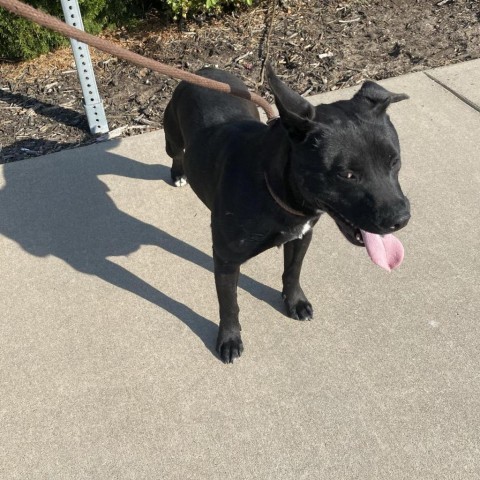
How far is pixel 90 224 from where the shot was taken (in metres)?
4.14

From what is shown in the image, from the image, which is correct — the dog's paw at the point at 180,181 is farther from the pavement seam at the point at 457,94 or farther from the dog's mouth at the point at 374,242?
the pavement seam at the point at 457,94

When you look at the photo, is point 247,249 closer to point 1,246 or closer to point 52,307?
point 52,307

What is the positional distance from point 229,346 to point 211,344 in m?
0.15

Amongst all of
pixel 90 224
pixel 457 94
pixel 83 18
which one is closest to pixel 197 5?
pixel 83 18

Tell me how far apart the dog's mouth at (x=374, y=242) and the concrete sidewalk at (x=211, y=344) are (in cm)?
84

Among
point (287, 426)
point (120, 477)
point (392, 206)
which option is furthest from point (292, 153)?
point (120, 477)

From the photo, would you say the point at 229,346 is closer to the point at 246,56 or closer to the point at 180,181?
the point at 180,181

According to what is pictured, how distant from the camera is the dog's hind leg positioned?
3.90 m

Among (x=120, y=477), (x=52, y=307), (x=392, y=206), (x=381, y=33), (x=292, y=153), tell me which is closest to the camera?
(x=392, y=206)

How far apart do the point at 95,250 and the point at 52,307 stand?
519 mm

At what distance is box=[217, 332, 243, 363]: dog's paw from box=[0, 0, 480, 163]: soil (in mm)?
2469

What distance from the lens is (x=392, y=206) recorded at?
2.30 m

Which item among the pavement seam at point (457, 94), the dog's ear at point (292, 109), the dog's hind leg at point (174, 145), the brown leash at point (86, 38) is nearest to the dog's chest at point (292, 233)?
the dog's ear at point (292, 109)

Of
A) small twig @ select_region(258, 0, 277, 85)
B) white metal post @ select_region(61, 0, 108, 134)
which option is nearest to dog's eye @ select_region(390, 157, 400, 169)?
white metal post @ select_region(61, 0, 108, 134)
